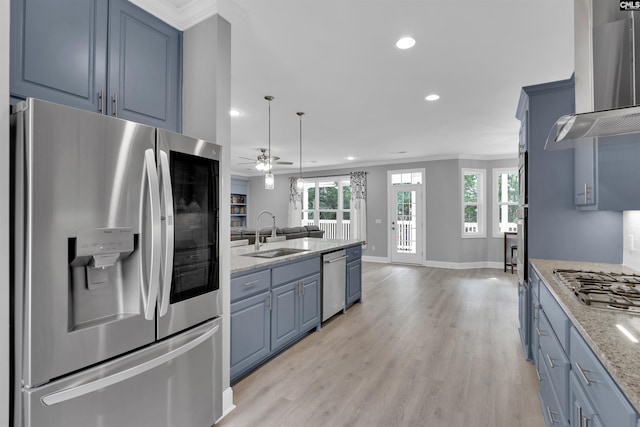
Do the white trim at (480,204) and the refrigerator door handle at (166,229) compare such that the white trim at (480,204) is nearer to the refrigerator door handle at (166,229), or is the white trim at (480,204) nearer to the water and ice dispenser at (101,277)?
the refrigerator door handle at (166,229)

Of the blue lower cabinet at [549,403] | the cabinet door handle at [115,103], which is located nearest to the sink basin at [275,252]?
the cabinet door handle at [115,103]

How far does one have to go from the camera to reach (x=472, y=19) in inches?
83.7

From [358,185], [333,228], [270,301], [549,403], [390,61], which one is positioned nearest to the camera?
[549,403]

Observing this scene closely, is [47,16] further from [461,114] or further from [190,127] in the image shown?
[461,114]

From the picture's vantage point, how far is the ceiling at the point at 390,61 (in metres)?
2.05

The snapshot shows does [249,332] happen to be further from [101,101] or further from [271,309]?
[101,101]

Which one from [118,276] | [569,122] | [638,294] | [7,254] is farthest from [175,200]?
[638,294]

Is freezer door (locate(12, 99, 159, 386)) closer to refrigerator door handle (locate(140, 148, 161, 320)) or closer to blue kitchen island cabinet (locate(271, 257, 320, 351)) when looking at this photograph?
refrigerator door handle (locate(140, 148, 161, 320))

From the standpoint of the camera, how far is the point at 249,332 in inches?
91.7

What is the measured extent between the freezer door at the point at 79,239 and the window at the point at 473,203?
23.1ft

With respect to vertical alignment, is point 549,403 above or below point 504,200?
below

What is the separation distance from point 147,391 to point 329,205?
7.54m

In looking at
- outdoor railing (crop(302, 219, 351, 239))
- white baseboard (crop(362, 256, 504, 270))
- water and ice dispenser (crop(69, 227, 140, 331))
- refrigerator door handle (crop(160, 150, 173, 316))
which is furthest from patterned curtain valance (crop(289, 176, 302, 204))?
water and ice dispenser (crop(69, 227, 140, 331))

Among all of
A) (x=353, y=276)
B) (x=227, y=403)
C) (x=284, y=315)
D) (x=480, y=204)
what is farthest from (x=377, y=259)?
(x=227, y=403)
